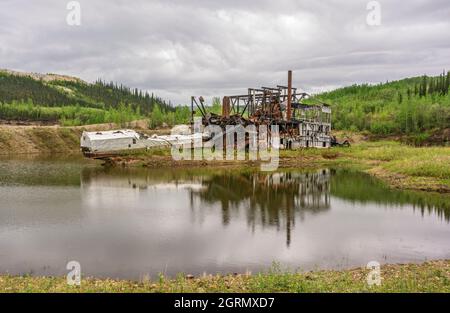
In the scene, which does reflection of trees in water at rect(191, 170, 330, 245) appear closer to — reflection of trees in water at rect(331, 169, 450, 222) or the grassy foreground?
reflection of trees in water at rect(331, 169, 450, 222)

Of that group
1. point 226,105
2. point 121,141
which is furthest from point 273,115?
point 121,141

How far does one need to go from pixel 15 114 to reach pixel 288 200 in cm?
12824

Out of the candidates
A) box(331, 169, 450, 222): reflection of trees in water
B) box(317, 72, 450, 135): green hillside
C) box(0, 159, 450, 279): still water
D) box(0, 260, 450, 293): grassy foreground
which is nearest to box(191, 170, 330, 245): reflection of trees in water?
box(0, 159, 450, 279): still water

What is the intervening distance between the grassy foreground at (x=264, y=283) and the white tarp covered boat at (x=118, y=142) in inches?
1694

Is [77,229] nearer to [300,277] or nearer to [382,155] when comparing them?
[300,277]

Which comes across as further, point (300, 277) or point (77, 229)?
point (77, 229)

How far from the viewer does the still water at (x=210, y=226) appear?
1562 centimetres

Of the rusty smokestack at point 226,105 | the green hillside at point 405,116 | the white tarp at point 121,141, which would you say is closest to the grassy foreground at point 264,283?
the white tarp at point 121,141

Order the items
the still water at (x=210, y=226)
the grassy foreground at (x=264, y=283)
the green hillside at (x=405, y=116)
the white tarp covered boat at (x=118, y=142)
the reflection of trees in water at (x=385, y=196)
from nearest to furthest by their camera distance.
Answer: the grassy foreground at (x=264, y=283) < the still water at (x=210, y=226) < the reflection of trees in water at (x=385, y=196) < the white tarp covered boat at (x=118, y=142) < the green hillside at (x=405, y=116)

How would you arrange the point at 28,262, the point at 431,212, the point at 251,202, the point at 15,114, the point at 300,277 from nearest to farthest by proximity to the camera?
the point at 300,277 → the point at 28,262 → the point at 431,212 → the point at 251,202 → the point at 15,114

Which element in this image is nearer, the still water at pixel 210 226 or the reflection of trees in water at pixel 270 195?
the still water at pixel 210 226

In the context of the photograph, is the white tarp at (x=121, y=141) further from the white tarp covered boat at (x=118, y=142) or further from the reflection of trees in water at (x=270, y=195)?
the reflection of trees in water at (x=270, y=195)

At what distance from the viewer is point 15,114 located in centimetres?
13350

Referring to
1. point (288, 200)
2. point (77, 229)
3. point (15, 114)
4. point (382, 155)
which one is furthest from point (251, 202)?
point (15, 114)
